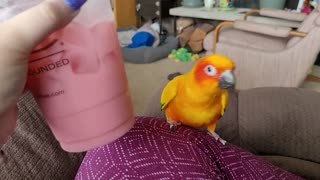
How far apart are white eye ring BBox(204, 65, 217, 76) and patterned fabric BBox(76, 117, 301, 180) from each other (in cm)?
16

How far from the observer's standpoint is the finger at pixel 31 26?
0.26 meters

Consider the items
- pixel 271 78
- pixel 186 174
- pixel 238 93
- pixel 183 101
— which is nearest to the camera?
pixel 186 174

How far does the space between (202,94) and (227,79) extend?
0.06 m

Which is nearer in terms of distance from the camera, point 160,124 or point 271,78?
point 160,124

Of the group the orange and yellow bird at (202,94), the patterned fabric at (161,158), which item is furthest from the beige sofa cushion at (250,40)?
the patterned fabric at (161,158)

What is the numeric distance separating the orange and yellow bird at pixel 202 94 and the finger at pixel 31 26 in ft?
1.52

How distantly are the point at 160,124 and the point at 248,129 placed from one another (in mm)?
385

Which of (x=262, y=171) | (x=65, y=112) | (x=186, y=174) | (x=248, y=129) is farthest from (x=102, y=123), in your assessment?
(x=248, y=129)

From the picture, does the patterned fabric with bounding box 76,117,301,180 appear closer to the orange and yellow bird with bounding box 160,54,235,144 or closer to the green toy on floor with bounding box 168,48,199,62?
the orange and yellow bird with bounding box 160,54,235,144

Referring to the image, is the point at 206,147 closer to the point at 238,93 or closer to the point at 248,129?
the point at 248,129

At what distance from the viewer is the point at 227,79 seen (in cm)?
72

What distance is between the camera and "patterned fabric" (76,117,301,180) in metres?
0.50

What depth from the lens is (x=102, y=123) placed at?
354 mm

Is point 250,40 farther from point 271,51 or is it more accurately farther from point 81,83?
point 81,83
